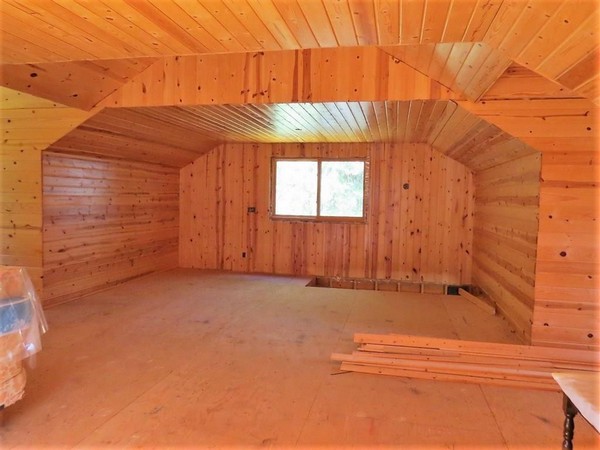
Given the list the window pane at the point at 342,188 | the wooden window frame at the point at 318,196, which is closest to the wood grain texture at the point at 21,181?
the wooden window frame at the point at 318,196

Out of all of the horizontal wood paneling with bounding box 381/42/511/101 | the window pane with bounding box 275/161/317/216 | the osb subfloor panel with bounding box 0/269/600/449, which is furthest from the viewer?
the window pane with bounding box 275/161/317/216

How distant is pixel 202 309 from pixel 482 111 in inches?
127

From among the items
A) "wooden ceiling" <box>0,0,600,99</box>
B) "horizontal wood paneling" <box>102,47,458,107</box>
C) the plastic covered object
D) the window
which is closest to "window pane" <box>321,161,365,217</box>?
the window

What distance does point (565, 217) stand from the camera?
10.2ft

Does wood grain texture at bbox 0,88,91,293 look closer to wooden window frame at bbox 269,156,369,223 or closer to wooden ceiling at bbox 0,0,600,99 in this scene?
wooden ceiling at bbox 0,0,600,99

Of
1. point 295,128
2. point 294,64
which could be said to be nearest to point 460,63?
point 294,64

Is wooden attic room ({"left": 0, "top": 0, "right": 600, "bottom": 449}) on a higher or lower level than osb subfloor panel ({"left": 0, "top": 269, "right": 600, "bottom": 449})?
higher

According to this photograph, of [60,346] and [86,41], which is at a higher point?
[86,41]

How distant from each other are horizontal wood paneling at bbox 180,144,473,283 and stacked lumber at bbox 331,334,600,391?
3.14 m

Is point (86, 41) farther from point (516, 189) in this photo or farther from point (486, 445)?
point (516, 189)

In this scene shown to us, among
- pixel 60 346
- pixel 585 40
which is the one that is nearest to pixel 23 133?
pixel 60 346

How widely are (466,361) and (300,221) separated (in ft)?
12.9

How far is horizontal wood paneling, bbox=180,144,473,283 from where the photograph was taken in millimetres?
6086

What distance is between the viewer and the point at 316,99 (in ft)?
11.6
